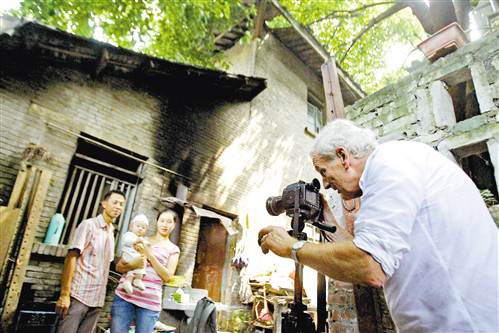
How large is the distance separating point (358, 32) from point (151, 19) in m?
7.63

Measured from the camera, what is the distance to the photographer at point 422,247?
1174 mm

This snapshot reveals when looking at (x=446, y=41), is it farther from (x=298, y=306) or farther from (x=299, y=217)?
(x=298, y=306)

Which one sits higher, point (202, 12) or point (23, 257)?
point (202, 12)

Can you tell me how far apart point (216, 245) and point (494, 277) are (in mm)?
6706

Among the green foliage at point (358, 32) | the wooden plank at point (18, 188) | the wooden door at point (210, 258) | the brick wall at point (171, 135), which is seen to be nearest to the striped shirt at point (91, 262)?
the wooden plank at point (18, 188)

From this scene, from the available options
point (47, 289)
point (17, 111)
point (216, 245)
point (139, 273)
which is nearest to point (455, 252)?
point (139, 273)

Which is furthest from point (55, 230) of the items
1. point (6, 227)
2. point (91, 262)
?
point (91, 262)

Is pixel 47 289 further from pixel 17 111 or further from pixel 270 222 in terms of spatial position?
pixel 270 222

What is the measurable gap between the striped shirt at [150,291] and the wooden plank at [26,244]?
1.76m

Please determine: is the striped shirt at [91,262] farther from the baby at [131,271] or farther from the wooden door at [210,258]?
the wooden door at [210,258]

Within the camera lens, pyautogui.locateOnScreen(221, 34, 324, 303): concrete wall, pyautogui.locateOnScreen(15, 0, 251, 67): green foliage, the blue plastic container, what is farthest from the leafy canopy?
the camera lens

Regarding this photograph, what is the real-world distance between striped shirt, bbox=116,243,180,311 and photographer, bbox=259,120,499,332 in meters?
2.60

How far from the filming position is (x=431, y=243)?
1.26 meters

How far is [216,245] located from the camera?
24.5ft
